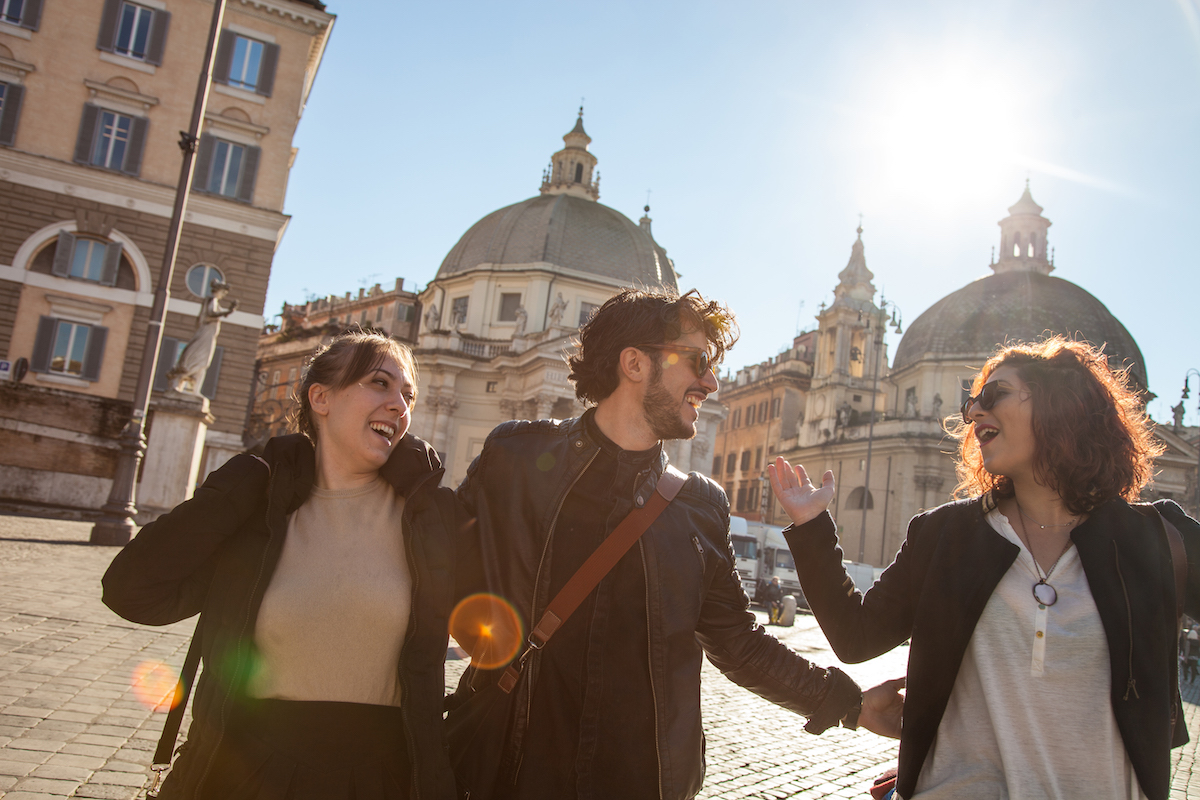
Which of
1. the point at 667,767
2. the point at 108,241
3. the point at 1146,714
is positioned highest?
the point at 108,241

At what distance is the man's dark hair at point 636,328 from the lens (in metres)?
3.09

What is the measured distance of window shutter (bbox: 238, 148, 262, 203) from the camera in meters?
28.3

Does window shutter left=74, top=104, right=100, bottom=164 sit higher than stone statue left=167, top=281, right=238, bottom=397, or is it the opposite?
window shutter left=74, top=104, right=100, bottom=164

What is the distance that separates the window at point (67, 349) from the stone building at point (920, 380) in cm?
3384

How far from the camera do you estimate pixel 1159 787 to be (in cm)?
233

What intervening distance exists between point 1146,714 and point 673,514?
4.67 feet

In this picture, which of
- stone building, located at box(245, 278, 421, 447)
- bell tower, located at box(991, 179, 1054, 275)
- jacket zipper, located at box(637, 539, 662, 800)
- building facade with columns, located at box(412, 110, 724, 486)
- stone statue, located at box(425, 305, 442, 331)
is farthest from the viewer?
stone building, located at box(245, 278, 421, 447)

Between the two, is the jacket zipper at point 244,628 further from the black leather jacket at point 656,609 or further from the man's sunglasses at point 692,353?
the man's sunglasses at point 692,353

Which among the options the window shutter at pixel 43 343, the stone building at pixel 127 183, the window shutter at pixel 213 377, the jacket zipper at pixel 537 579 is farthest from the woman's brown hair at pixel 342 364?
the window shutter at pixel 43 343

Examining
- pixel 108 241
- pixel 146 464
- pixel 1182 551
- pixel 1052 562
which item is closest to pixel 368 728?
pixel 1052 562

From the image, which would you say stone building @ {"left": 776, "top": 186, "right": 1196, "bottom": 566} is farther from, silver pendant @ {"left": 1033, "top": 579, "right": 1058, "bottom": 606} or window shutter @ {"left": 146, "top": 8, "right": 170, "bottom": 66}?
silver pendant @ {"left": 1033, "top": 579, "right": 1058, "bottom": 606}

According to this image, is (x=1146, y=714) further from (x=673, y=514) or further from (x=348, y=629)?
(x=348, y=629)

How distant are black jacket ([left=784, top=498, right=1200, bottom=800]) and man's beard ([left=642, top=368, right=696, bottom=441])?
0.59 metres

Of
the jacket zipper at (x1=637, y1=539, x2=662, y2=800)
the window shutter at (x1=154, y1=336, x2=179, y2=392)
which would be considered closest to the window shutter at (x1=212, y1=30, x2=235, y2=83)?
the window shutter at (x1=154, y1=336, x2=179, y2=392)
